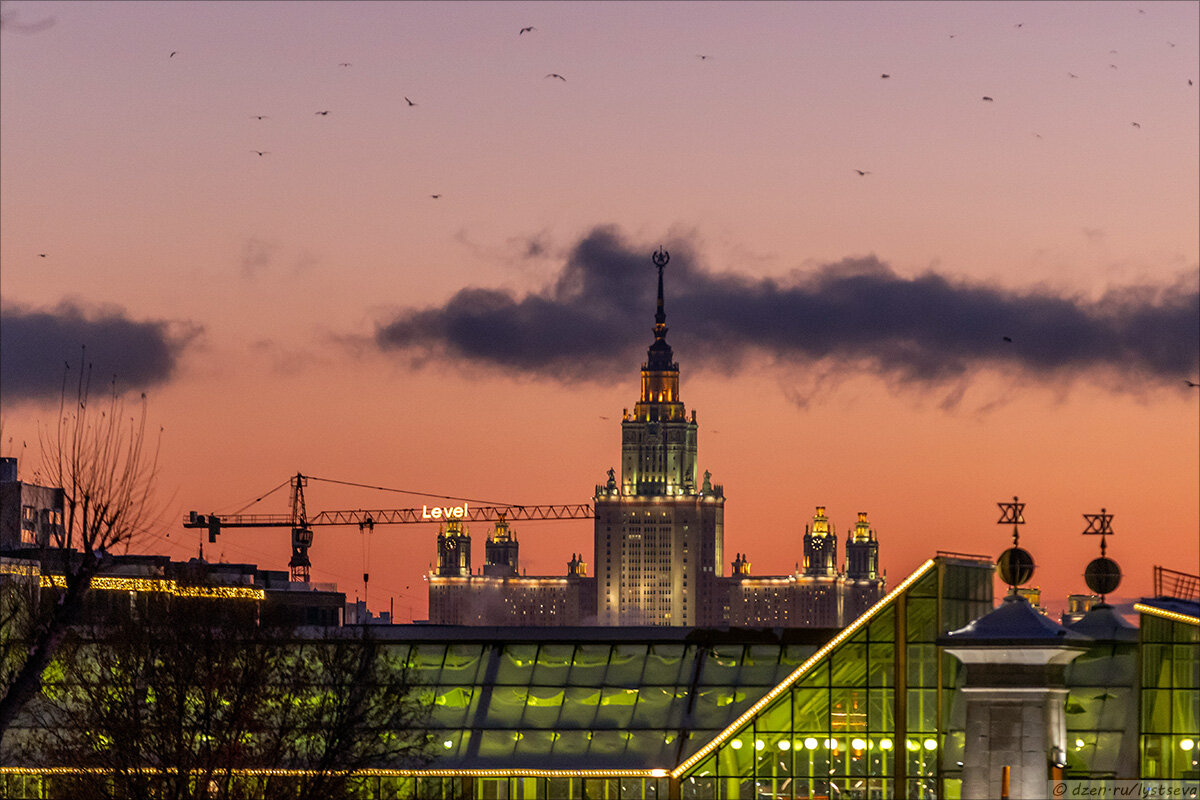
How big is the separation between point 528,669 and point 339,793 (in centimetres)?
1075

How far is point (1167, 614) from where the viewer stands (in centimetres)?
9081

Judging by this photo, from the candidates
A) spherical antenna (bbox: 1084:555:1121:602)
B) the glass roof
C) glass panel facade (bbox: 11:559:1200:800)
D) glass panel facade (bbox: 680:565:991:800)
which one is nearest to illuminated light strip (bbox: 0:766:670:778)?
glass panel facade (bbox: 11:559:1200:800)

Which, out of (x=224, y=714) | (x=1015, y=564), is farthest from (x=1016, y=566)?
(x=224, y=714)

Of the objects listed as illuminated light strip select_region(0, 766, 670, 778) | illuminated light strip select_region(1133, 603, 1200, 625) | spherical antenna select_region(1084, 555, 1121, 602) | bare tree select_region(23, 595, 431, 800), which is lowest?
illuminated light strip select_region(0, 766, 670, 778)

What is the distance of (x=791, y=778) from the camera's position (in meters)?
97.8

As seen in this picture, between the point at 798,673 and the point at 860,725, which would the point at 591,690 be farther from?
the point at 860,725

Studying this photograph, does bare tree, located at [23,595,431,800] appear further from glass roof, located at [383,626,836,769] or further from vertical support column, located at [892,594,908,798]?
vertical support column, located at [892,594,908,798]

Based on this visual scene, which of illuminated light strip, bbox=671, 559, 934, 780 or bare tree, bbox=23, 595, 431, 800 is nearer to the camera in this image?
illuminated light strip, bbox=671, 559, 934, 780

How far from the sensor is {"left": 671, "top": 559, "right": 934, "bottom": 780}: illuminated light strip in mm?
94750

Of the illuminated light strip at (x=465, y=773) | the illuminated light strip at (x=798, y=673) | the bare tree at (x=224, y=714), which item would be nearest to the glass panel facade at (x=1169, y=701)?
the illuminated light strip at (x=798, y=673)

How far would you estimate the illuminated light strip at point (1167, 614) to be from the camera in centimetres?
8988

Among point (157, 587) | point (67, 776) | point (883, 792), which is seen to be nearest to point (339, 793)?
point (67, 776)

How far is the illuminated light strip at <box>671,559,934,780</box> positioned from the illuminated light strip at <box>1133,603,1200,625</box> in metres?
8.07

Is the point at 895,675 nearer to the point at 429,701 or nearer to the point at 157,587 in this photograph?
the point at 429,701
